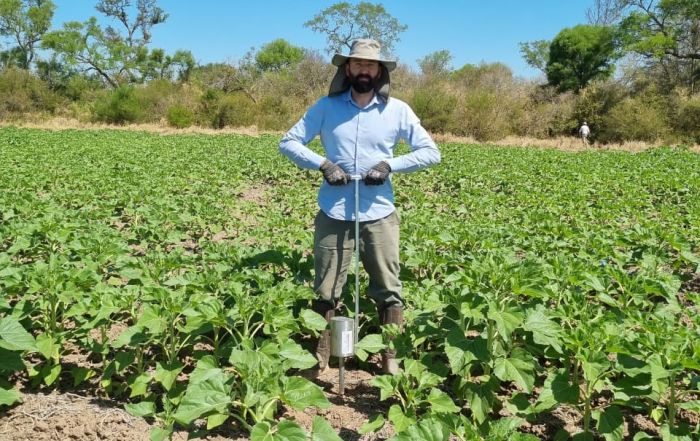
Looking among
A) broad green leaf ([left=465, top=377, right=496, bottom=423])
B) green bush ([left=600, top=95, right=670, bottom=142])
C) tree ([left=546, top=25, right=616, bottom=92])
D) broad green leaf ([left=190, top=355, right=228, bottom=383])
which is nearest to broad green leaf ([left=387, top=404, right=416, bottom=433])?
broad green leaf ([left=465, top=377, right=496, bottom=423])

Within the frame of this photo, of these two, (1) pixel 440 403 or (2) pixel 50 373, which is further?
(2) pixel 50 373

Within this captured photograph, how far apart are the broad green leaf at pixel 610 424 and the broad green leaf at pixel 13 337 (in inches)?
111

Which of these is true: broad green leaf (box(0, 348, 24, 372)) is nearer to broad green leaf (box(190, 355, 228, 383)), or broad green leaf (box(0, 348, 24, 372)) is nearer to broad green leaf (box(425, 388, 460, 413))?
broad green leaf (box(190, 355, 228, 383))

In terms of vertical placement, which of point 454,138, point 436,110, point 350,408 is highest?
point 436,110

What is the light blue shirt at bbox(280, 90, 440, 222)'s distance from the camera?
367cm

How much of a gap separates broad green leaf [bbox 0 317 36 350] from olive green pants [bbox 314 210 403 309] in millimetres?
1668

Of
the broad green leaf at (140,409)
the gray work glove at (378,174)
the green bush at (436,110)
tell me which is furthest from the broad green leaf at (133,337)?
the green bush at (436,110)

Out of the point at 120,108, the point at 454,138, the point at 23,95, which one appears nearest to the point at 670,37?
the point at 454,138

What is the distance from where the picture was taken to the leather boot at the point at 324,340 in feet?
12.5

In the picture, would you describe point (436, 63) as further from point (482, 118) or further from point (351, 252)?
point (351, 252)

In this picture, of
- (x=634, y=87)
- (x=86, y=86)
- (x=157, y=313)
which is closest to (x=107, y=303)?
(x=157, y=313)

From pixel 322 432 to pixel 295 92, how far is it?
4516cm

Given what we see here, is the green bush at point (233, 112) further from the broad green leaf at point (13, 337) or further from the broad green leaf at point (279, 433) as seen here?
the broad green leaf at point (279, 433)

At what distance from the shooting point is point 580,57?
130ft
